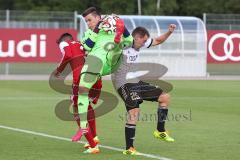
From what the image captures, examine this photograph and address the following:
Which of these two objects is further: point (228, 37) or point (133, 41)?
point (228, 37)

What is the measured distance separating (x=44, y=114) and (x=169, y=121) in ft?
10.4

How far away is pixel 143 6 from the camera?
81.1m

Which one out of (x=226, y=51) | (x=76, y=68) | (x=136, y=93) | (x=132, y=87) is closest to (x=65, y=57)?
(x=76, y=68)

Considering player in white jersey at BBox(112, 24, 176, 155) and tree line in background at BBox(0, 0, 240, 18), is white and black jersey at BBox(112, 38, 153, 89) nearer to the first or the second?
player in white jersey at BBox(112, 24, 176, 155)

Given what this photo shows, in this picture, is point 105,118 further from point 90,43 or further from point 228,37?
point 228,37

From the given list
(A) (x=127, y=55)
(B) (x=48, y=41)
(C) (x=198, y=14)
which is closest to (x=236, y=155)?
(A) (x=127, y=55)

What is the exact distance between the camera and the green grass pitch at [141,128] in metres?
11.6

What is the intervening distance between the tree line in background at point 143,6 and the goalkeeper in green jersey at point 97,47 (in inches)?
2529

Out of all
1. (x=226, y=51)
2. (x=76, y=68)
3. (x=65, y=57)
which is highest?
(x=65, y=57)

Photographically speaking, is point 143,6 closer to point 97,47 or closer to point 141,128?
point 141,128

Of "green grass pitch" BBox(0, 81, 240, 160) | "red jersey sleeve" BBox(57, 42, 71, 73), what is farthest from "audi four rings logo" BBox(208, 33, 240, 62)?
"red jersey sleeve" BBox(57, 42, 71, 73)

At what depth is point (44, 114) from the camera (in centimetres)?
1791

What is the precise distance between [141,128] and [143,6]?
66477mm

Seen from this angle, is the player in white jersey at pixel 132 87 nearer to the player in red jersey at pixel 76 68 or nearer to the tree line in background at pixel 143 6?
the player in red jersey at pixel 76 68
